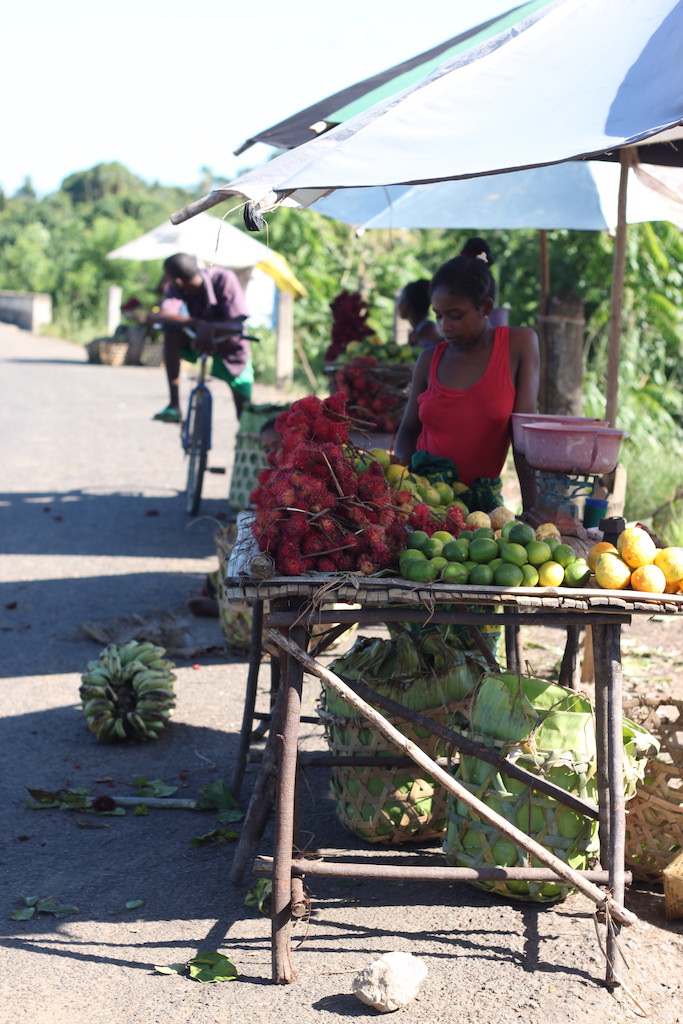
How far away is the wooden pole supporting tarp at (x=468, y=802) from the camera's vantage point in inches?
116

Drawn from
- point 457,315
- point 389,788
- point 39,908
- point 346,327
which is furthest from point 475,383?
point 346,327

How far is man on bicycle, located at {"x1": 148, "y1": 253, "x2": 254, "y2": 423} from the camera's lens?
8406 mm

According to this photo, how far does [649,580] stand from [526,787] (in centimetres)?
76

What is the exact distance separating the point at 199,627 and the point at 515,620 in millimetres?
3443

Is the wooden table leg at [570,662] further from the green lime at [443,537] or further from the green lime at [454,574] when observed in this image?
the green lime at [454,574]

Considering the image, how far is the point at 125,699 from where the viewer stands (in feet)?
15.3

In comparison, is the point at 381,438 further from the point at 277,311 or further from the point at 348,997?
the point at 277,311

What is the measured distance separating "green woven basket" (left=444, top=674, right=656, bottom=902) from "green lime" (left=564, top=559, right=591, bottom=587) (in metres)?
0.40

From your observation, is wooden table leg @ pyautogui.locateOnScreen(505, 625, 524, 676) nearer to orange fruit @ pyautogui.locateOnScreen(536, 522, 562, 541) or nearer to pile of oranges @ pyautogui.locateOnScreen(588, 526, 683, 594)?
orange fruit @ pyautogui.locateOnScreen(536, 522, 562, 541)

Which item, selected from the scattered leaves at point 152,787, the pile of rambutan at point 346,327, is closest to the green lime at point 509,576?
the scattered leaves at point 152,787

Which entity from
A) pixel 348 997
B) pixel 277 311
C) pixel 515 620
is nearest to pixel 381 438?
pixel 515 620

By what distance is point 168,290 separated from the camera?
8.74m

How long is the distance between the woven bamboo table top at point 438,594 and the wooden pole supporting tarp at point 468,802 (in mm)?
149

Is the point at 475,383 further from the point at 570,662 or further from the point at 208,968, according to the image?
the point at 208,968
